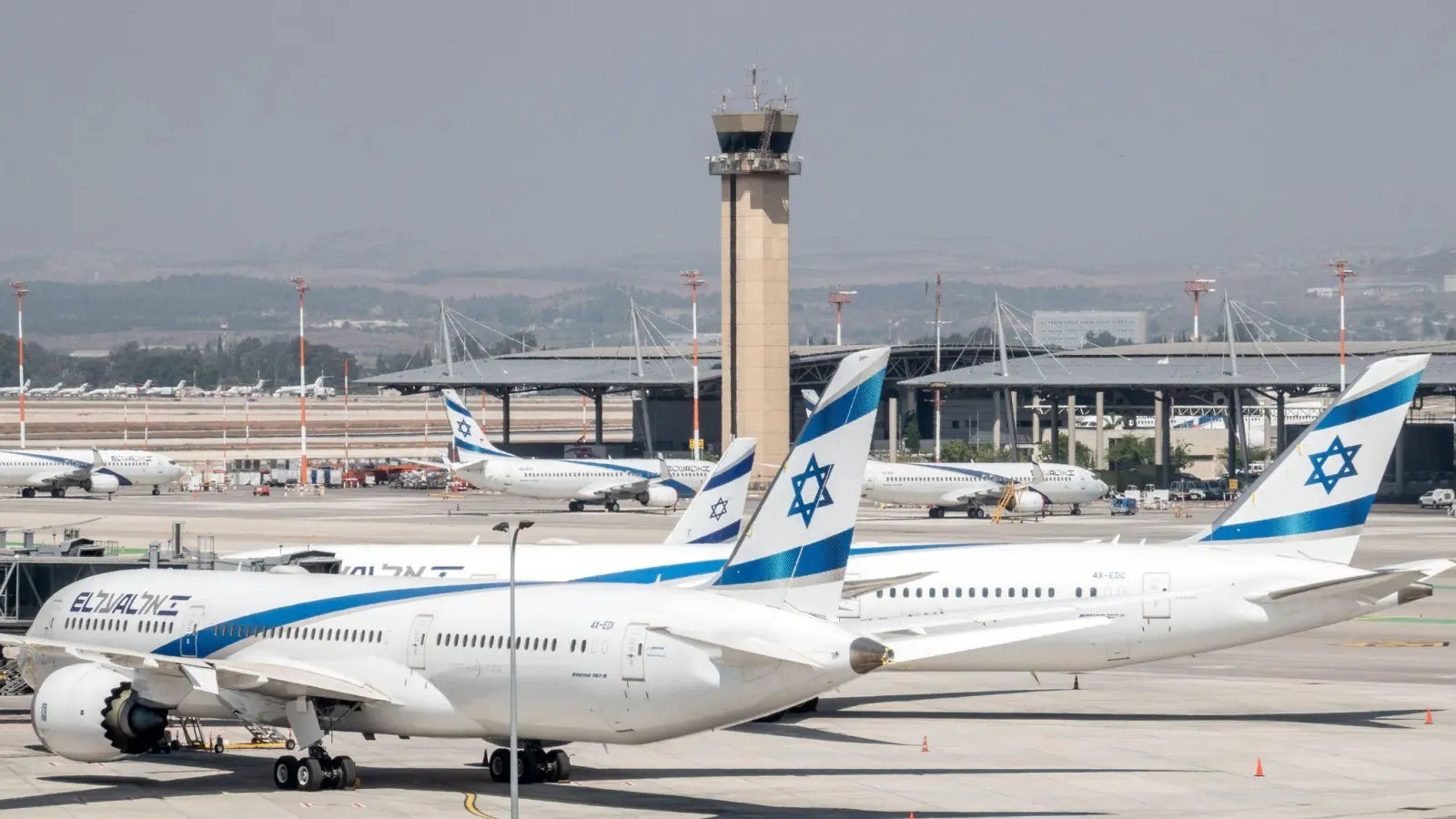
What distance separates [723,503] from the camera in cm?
5328

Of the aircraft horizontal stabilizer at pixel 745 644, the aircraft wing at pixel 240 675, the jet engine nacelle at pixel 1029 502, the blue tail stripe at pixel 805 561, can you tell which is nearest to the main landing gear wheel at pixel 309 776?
the aircraft wing at pixel 240 675

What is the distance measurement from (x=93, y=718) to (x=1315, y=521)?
2708 cm

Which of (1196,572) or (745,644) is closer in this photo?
(745,644)

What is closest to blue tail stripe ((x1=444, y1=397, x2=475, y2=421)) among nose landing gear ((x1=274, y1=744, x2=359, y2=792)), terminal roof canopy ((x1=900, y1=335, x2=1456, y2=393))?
terminal roof canopy ((x1=900, y1=335, x2=1456, y2=393))

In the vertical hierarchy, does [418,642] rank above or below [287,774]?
above

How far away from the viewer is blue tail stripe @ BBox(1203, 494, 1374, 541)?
45938 millimetres

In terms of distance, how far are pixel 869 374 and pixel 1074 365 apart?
139388 millimetres

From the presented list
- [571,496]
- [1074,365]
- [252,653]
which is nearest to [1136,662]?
[252,653]

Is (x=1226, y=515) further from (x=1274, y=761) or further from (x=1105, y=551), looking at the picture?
(x=1274, y=761)

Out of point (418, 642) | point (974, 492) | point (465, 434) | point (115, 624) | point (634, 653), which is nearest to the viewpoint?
point (634, 653)

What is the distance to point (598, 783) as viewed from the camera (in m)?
36.4

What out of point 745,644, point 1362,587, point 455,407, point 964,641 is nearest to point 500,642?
point 745,644

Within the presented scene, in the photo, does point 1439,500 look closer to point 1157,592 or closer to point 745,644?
point 1157,592

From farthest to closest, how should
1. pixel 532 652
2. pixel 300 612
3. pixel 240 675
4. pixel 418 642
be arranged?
pixel 300 612 < pixel 240 675 < pixel 418 642 < pixel 532 652
